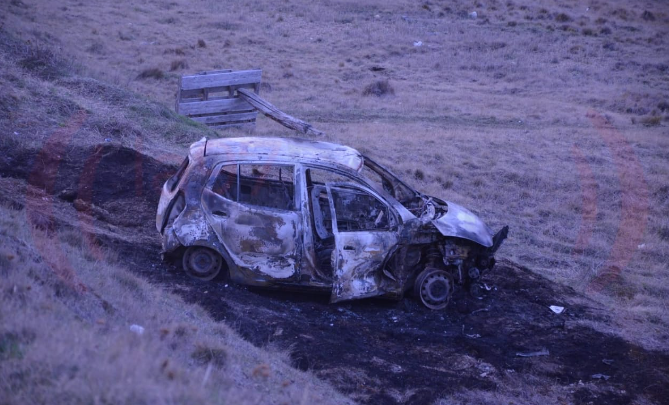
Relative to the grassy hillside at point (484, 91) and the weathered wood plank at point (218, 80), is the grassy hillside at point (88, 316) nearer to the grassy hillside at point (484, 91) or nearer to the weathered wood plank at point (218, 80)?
the grassy hillside at point (484, 91)

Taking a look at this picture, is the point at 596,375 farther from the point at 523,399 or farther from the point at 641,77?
the point at 641,77

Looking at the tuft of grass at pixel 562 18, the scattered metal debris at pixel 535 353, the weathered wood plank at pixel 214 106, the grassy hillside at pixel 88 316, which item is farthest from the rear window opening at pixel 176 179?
the tuft of grass at pixel 562 18

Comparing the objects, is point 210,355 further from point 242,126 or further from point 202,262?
point 242,126

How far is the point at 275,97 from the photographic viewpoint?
21.3 meters

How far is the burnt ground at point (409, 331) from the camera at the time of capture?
21.0 ft

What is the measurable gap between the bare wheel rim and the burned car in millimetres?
11

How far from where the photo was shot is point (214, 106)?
1549 cm

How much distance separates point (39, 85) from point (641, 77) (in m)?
22.5

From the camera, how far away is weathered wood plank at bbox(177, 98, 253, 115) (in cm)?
1509

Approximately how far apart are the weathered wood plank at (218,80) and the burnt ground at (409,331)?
19.2ft

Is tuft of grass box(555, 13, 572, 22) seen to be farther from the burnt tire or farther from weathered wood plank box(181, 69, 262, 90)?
the burnt tire

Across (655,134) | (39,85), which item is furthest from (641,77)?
(39,85)

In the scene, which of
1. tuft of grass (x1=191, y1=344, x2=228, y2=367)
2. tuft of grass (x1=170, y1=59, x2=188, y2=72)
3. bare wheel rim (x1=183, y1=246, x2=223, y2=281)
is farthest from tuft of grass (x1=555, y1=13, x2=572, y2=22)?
tuft of grass (x1=191, y1=344, x2=228, y2=367)

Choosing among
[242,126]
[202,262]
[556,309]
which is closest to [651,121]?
[242,126]
